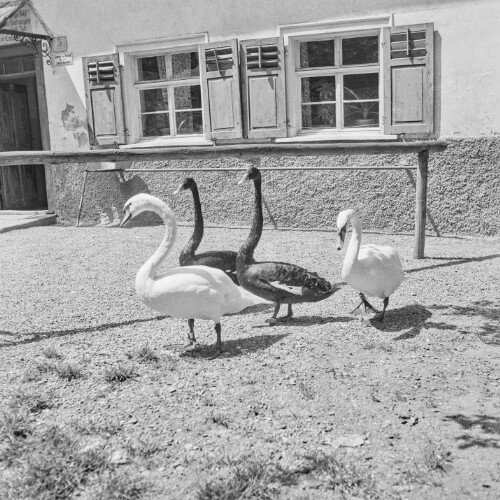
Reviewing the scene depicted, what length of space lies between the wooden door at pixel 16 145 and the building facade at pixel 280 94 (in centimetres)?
110

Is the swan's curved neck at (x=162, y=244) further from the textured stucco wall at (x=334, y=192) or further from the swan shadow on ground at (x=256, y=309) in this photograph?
the textured stucco wall at (x=334, y=192)

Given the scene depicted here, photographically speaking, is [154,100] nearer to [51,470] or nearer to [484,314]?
[484,314]

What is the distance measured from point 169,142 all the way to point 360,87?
116 inches

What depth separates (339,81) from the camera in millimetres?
9539

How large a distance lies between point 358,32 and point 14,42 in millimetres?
5611

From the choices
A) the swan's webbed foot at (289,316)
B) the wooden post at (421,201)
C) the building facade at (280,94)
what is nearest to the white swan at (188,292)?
A: the swan's webbed foot at (289,316)

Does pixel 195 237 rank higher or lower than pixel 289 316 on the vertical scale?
higher

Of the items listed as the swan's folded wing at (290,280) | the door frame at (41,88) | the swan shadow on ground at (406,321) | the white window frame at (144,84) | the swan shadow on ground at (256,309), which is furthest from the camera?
the door frame at (41,88)

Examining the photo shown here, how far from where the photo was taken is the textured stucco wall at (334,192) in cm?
887

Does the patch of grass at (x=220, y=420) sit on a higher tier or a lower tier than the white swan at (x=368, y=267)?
lower

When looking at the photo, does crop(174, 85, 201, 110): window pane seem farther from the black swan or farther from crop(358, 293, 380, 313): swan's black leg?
crop(358, 293, 380, 313): swan's black leg

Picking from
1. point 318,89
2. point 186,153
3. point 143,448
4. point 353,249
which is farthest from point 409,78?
point 143,448

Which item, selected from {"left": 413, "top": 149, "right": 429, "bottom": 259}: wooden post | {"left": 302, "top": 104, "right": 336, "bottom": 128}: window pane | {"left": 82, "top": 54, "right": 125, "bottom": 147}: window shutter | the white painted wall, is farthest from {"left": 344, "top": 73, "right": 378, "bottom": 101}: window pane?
{"left": 82, "top": 54, "right": 125, "bottom": 147}: window shutter

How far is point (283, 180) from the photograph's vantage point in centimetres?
988
